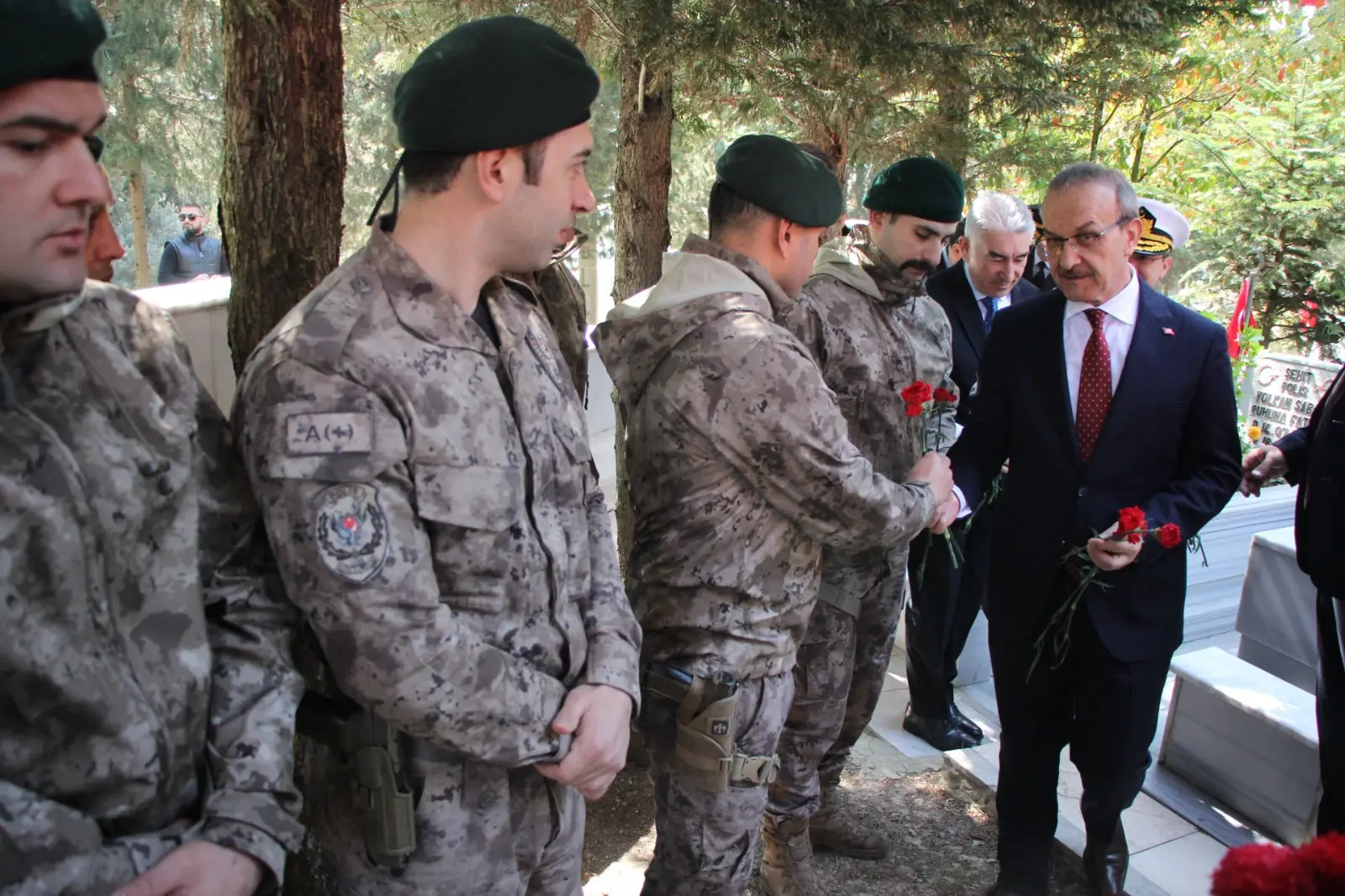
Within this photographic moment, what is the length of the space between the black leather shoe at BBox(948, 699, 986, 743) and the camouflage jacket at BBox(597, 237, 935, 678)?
7.05 ft

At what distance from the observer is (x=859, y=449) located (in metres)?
3.50

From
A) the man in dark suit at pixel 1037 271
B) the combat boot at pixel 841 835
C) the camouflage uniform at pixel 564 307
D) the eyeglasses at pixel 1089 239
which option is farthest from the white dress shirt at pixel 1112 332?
the man in dark suit at pixel 1037 271

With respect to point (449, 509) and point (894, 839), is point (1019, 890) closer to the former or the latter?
point (894, 839)

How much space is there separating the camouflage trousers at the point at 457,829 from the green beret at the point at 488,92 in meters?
1.10

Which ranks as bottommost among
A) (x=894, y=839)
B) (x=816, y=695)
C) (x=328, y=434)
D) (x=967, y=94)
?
(x=894, y=839)

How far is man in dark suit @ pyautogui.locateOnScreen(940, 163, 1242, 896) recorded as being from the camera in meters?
2.94

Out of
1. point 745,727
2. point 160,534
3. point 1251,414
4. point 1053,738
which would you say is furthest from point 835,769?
point 1251,414

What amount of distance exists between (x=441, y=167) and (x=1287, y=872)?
Result: 1.66 metres

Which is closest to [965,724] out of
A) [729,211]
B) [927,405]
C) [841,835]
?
[841,835]

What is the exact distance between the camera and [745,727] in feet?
8.71

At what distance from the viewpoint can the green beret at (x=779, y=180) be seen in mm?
2689

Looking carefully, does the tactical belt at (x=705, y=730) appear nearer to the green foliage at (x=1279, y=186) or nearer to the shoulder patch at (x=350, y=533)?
the shoulder patch at (x=350, y=533)

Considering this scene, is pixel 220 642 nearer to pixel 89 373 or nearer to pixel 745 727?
pixel 89 373

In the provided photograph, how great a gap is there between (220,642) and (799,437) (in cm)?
138
